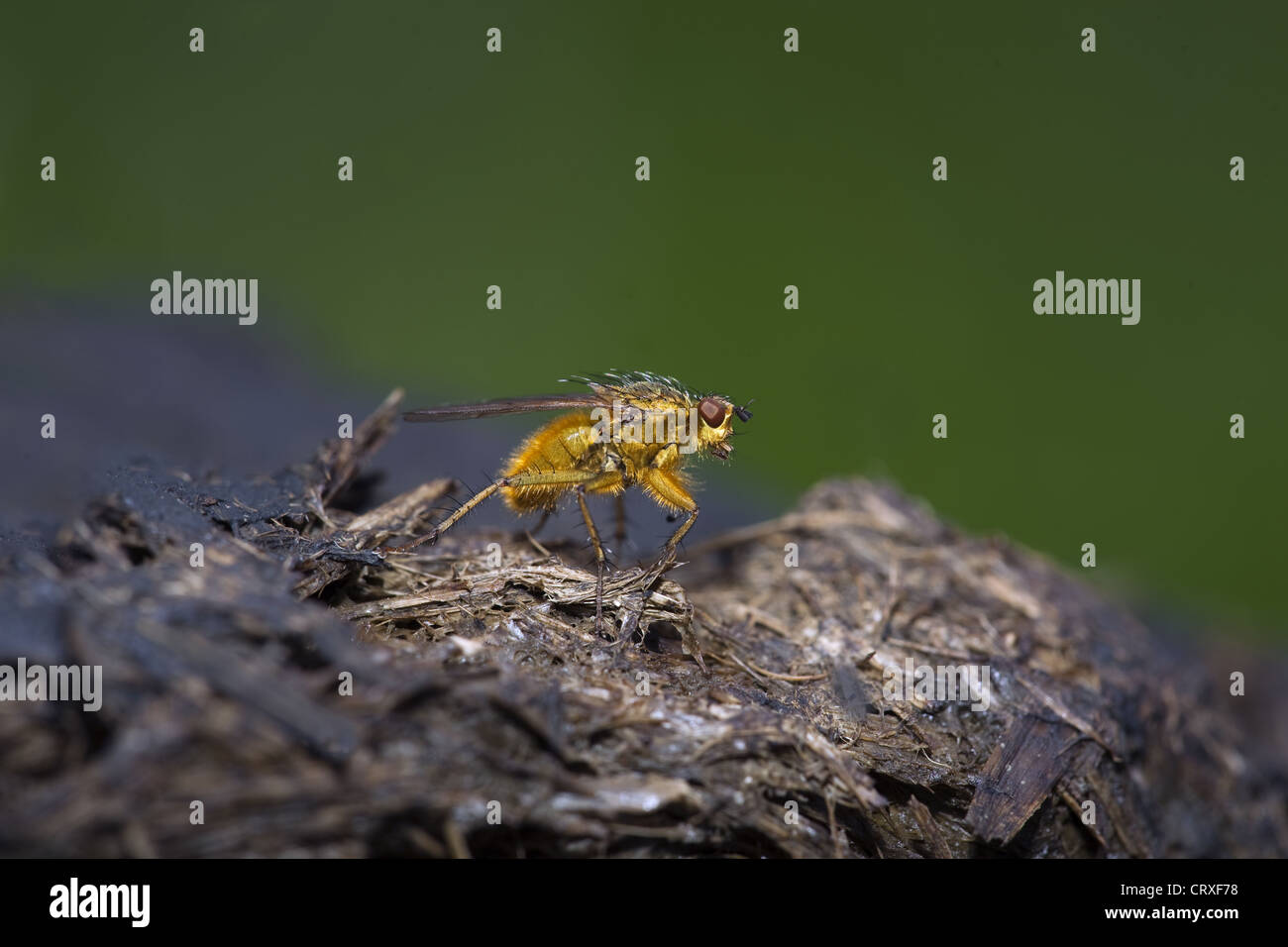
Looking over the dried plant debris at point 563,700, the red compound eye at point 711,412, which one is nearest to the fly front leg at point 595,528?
the dried plant debris at point 563,700

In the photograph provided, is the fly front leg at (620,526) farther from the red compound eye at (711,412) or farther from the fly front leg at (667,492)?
the red compound eye at (711,412)

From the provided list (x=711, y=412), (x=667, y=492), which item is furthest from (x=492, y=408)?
(x=711, y=412)

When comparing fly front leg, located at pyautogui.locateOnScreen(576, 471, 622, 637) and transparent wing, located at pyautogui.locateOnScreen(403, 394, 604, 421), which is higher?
transparent wing, located at pyautogui.locateOnScreen(403, 394, 604, 421)

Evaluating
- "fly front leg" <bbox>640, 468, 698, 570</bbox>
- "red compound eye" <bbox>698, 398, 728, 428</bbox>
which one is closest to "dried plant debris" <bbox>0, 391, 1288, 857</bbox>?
"fly front leg" <bbox>640, 468, 698, 570</bbox>

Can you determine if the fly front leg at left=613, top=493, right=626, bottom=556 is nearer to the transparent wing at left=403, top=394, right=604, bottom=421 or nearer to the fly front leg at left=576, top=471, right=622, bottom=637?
the fly front leg at left=576, top=471, right=622, bottom=637

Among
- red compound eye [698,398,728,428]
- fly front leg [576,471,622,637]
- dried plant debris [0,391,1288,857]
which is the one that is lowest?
dried plant debris [0,391,1288,857]
